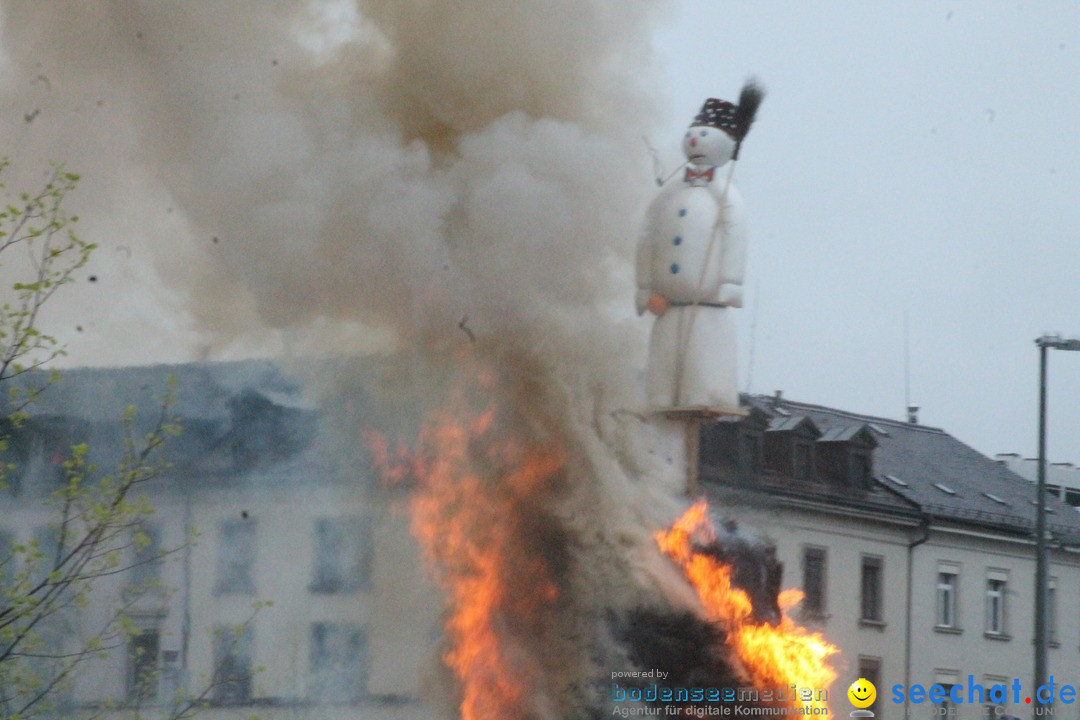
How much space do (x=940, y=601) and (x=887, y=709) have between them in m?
3.28

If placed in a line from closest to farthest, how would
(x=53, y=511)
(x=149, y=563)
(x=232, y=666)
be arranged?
1. (x=53, y=511)
2. (x=149, y=563)
3. (x=232, y=666)

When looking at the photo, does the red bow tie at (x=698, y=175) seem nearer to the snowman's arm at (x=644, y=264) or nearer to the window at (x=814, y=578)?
the snowman's arm at (x=644, y=264)

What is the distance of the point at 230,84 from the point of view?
2084cm

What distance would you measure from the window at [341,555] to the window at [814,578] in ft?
41.1

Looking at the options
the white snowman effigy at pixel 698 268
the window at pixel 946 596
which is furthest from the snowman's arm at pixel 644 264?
the window at pixel 946 596

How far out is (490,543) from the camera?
2247cm

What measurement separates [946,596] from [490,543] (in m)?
20.0

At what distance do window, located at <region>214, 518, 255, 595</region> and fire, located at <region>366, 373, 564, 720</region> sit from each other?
5301 millimetres

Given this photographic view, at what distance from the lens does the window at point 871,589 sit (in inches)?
1492

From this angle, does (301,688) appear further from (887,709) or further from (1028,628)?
(1028,628)

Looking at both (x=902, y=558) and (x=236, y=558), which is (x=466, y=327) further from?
(x=902, y=558)

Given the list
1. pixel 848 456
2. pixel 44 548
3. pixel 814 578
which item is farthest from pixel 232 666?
pixel 848 456

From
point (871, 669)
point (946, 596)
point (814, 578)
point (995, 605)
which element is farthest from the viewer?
point (995, 605)

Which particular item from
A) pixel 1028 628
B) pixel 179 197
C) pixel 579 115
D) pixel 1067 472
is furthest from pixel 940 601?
pixel 179 197
